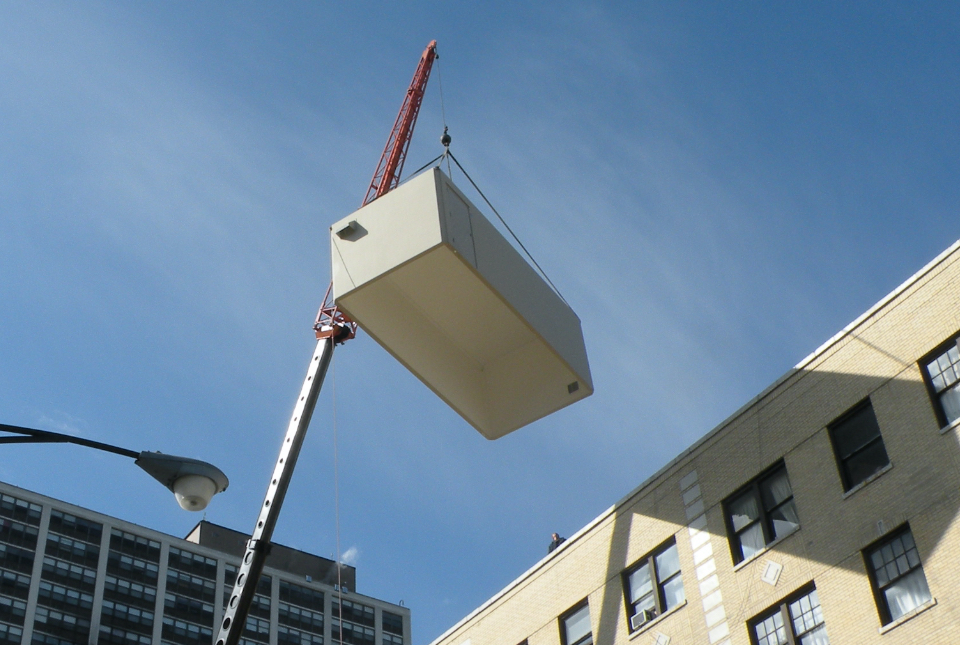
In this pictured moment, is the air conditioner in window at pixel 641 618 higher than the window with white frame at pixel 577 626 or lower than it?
lower

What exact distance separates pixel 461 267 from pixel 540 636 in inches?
419

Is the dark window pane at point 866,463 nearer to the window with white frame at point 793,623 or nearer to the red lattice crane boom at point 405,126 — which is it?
the window with white frame at point 793,623

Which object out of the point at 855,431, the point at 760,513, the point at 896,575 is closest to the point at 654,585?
the point at 760,513

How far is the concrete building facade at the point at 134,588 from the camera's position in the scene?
119 meters

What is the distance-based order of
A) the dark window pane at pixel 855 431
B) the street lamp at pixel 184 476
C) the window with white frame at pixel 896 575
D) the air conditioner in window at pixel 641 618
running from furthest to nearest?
the air conditioner in window at pixel 641 618, the dark window pane at pixel 855 431, the window with white frame at pixel 896 575, the street lamp at pixel 184 476

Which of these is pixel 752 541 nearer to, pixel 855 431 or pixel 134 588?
pixel 855 431

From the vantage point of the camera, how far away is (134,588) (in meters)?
126

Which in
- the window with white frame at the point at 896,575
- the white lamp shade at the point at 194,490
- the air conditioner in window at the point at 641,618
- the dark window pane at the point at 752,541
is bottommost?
the white lamp shade at the point at 194,490

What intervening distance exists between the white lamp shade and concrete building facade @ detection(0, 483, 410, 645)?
321 ft

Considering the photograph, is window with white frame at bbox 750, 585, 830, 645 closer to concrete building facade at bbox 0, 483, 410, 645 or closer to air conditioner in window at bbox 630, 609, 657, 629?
air conditioner in window at bbox 630, 609, 657, 629

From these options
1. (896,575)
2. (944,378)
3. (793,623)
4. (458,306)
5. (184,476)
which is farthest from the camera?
(458,306)

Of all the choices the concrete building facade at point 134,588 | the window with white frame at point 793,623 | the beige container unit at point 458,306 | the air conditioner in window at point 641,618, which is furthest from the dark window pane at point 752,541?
the concrete building facade at point 134,588

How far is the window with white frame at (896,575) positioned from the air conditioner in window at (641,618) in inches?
248

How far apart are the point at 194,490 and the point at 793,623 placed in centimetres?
1529
